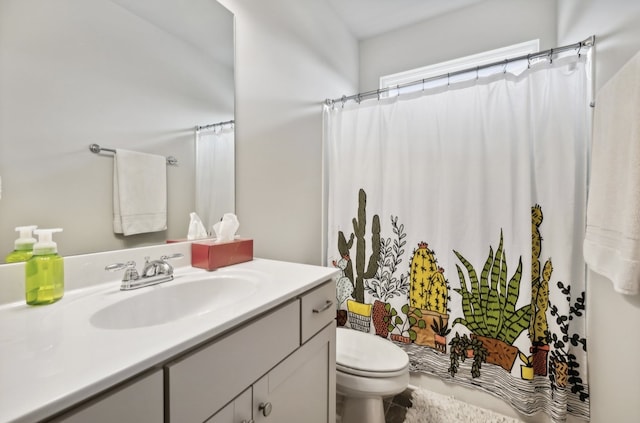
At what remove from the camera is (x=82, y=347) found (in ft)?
1.66

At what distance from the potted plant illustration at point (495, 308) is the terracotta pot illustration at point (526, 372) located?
2.0 inches

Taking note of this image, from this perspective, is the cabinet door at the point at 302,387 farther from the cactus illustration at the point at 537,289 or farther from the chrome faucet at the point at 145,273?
the cactus illustration at the point at 537,289

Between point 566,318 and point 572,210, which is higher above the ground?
Result: point 572,210

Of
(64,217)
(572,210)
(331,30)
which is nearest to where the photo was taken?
(64,217)

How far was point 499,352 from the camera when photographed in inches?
60.1

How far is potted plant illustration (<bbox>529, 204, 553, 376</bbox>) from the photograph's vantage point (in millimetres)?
1437

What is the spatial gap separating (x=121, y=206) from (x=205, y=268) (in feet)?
1.22

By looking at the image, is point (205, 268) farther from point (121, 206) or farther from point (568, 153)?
point (568, 153)

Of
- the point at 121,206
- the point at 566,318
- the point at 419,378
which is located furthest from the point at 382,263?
the point at 121,206

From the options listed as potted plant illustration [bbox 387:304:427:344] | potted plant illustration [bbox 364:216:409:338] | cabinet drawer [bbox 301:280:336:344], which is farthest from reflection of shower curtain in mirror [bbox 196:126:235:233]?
potted plant illustration [bbox 387:304:427:344]

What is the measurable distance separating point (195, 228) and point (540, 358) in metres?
1.86

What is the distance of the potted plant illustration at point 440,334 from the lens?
1.65 m

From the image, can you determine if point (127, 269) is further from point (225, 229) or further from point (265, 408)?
point (265, 408)

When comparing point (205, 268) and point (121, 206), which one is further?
point (205, 268)
